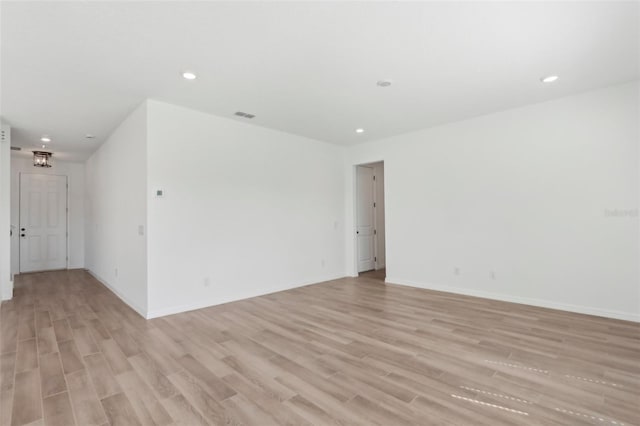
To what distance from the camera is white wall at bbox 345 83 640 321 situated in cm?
374

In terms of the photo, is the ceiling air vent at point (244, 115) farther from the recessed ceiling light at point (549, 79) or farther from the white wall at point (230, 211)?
the recessed ceiling light at point (549, 79)

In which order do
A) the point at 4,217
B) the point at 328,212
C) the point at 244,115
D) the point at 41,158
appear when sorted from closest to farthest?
the point at 244,115 < the point at 4,217 < the point at 328,212 < the point at 41,158

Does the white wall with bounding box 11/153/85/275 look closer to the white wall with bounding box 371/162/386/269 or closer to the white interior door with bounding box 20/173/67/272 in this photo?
the white interior door with bounding box 20/173/67/272

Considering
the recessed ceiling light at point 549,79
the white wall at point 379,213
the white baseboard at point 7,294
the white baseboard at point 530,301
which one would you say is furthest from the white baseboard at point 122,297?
the recessed ceiling light at point 549,79

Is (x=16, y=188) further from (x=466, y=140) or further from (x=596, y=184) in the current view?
(x=596, y=184)

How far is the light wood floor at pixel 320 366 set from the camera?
2.01m

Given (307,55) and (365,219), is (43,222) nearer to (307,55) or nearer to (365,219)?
(365,219)

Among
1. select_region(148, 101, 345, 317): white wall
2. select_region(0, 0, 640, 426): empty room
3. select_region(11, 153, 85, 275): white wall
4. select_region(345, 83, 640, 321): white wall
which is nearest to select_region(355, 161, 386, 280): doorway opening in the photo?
select_region(0, 0, 640, 426): empty room

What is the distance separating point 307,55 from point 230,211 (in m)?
2.71

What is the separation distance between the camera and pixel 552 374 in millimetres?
2443

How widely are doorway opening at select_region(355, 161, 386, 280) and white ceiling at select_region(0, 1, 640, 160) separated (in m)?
2.68

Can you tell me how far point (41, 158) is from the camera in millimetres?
6926

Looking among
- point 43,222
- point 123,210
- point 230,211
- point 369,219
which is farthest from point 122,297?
point 369,219

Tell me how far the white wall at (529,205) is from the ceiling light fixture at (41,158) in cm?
762
